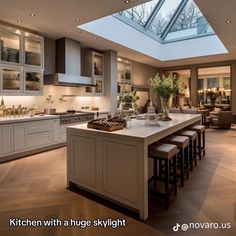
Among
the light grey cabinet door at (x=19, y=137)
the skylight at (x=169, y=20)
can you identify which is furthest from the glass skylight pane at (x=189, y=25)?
the light grey cabinet door at (x=19, y=137)

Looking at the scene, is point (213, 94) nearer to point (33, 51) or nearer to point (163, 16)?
point (163, 16)

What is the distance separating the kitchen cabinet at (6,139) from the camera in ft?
13.2

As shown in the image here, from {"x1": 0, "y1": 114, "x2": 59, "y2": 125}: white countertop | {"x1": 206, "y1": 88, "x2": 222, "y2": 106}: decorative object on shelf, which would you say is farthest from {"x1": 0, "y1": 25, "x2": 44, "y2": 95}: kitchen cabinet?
{"x1": 206, "y1": 88, "x2": 222, "y2": 106}: decorative object on shelf

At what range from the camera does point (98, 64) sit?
683 cm

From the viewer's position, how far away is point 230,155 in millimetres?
4594

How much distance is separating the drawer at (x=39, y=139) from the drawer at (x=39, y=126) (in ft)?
0.30

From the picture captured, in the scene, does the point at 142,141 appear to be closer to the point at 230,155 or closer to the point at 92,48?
the point at 230,155

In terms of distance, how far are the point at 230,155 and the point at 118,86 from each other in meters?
4.50

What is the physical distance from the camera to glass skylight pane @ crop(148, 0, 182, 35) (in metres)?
7.56

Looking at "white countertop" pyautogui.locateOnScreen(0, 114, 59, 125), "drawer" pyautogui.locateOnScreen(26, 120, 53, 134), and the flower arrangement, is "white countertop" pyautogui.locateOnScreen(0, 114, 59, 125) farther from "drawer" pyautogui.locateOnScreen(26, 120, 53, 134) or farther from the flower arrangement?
the flower arrangement

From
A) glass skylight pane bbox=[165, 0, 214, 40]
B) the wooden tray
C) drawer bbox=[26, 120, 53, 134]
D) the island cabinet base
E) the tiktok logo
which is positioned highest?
glass skylight pane bbox=[165, 0, 214, 40]

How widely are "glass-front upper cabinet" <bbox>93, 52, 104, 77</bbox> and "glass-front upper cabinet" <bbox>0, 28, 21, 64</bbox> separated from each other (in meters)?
2.47

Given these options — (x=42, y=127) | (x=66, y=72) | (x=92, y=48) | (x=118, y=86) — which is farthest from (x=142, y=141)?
(x=118, y=86)

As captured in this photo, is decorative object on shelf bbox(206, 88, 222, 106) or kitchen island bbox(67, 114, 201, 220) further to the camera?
decorative object on shelf bbox(206, 88, 222, 106)
